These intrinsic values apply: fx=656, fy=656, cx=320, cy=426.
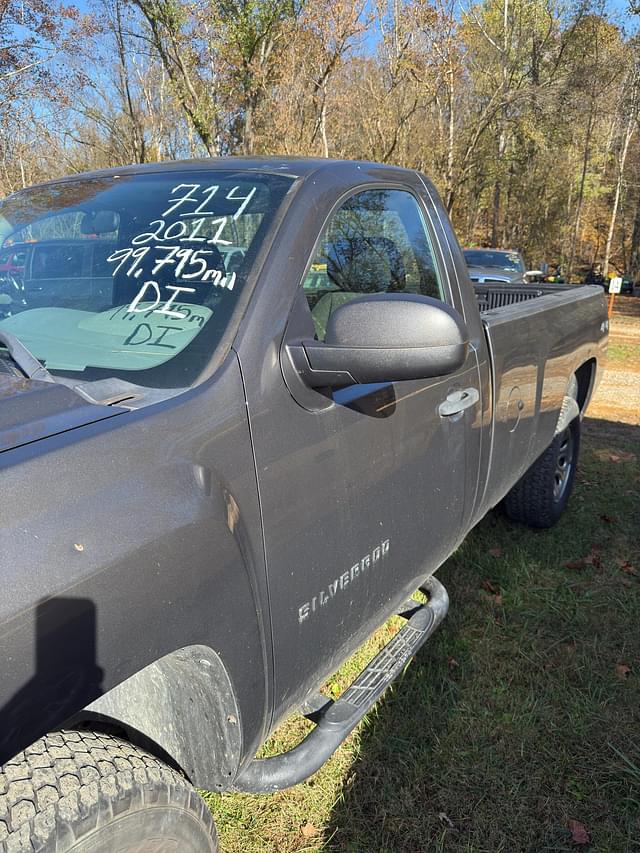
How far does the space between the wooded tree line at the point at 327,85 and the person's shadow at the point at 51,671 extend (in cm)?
1501

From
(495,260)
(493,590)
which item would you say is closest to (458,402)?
(493,590)

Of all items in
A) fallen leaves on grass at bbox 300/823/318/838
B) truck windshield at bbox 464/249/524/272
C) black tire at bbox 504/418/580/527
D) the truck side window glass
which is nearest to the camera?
the truck side window glass

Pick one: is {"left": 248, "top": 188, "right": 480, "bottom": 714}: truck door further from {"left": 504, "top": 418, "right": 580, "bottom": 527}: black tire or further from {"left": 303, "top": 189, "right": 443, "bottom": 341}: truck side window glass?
{"left": 504, "top": 418, "right": 580, "bottom": 527}: black tire

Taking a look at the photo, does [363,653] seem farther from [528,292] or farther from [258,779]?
[528,292]

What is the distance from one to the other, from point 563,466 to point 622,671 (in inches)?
62.2

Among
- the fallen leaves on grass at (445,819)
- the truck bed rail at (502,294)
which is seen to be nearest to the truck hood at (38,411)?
the fallen leaves on grass at (445,819)

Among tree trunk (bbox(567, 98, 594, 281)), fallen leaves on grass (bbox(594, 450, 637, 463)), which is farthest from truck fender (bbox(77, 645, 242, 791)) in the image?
tree trunk (bbox(567, 98, 594, 281))

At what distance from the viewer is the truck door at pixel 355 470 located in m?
1.58

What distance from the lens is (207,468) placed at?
1352 mm

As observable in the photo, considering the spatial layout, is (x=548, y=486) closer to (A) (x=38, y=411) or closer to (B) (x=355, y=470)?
(B) (x=355, y=470)

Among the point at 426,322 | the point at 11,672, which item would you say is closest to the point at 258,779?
the point at 11,672

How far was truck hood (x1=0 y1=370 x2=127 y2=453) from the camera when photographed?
3.79ft

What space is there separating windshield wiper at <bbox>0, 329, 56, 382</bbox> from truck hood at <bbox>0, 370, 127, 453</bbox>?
4cm

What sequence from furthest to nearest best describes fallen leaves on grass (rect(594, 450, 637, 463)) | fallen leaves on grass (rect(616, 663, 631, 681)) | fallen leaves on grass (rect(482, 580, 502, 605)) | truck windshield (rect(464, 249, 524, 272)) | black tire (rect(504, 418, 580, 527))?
1. truck windshield (rect(464, 249, 524, 272))
2. fallen leaves on grass (rect(594, 450, 637, 463))
3. black tire (rect(504, 418, 580, 527))
4. fallen leaves on grass (rect(482, 580, 502, 605))
5. fallen leaves on grass (rect(616, 663, 631, 681))
